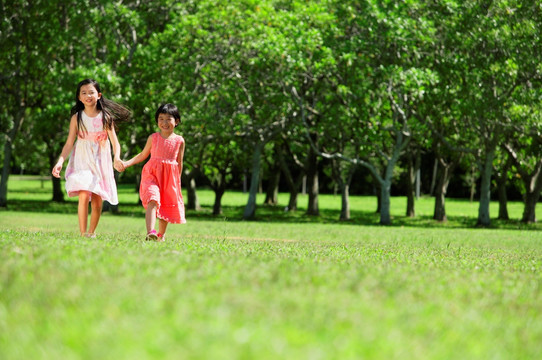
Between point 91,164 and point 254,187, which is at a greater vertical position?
point 91,164

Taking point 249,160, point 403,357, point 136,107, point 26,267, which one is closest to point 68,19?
point 136,107

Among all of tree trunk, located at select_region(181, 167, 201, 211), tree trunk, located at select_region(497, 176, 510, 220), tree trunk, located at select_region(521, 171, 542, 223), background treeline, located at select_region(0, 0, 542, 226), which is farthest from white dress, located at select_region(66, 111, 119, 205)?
tree trunk, located at select_region(497, 176, 510, 220)

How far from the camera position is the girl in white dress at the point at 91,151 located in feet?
33.1

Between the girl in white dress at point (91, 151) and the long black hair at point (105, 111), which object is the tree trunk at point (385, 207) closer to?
the long black hair at point (105, 111)

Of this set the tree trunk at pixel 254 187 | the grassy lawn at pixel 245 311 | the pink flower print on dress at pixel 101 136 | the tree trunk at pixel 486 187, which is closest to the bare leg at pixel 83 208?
the pink flower print on dress at pixel 101 136

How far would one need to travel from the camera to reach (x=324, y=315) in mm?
4281

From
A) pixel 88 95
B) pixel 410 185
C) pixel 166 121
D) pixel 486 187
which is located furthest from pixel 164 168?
pixel 410 185

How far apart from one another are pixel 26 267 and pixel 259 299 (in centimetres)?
218

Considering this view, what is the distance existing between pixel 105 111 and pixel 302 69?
20244mm

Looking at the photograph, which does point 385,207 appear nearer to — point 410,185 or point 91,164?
point 410,185

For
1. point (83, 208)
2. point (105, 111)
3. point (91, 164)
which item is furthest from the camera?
point (105, 111)

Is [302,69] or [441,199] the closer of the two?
[302,69]

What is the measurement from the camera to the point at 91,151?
10211mm

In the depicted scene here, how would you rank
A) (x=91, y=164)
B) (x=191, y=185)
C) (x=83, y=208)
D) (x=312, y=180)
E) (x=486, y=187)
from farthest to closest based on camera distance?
Result: (x=191, y=185), (x=312, y=180), (x=486, y=187), (x=83, y=208), (x=91, y=164)
